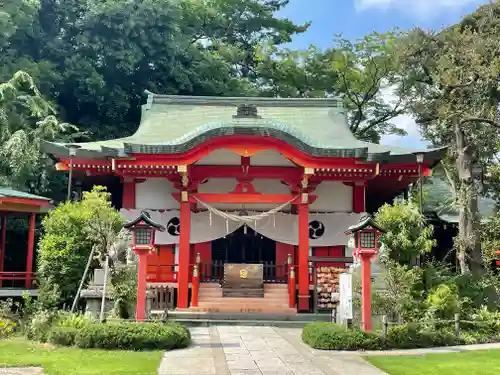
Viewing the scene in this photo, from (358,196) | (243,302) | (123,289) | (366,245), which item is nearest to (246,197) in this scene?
(243,302)

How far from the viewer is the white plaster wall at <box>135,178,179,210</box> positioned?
685 inches

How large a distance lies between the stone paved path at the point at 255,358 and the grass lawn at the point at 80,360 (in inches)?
14.0

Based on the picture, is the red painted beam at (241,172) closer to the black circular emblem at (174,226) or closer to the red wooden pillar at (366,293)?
the black circular emblem at (174,226)

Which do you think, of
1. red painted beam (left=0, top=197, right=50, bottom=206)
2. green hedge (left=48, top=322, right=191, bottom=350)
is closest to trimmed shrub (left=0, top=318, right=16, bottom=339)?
green hedge (left=48, top=322, right=191, bottom=350)

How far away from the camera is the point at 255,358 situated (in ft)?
31.1

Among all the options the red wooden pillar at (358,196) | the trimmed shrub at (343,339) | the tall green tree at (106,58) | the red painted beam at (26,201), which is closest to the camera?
the trimmed shrub at (343,339)

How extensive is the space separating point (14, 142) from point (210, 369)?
509 inches

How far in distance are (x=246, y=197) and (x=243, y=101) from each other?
6.54 metres

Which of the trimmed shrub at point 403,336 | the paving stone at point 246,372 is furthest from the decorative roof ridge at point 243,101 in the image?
the paving stone at point 246,372

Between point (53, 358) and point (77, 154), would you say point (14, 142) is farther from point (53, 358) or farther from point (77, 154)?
point (53, 358)

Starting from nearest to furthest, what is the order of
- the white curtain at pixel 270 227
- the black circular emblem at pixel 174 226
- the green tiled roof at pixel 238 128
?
the green tiled roof at pixel 238 128 < the white curtain at pixel 270 227 < the black circular emblem at pixel 174 226

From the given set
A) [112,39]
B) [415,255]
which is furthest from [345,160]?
[112,39]

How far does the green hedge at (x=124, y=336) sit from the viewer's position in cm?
1009

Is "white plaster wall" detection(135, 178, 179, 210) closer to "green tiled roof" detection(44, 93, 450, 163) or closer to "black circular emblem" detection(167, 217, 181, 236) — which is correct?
"black circular emblem" detection(167, 217, 181, 236)
